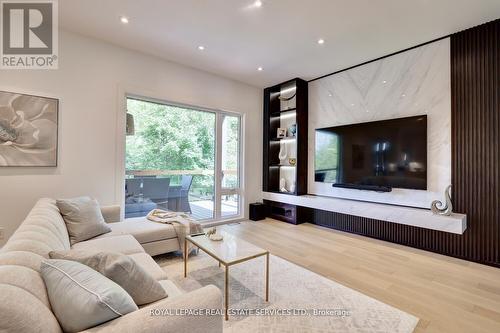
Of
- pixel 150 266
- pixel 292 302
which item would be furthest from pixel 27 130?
pixel 292 302

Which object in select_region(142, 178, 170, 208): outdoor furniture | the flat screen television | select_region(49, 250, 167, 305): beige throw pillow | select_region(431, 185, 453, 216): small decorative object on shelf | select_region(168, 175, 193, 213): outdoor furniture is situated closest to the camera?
select_region(49, 250, 167, 305): beige throw pillow

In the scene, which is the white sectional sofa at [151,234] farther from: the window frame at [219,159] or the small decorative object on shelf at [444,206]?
the small decorative object on shelf at [444,206]

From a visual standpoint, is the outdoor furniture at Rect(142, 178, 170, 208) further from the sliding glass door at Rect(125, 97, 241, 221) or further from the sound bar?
the sound bar

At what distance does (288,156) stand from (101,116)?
11.3ft

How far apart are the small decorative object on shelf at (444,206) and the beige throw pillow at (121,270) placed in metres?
3.37

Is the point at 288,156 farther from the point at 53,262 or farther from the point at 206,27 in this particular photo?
the point at 53,262

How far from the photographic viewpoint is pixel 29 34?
2.84 meters

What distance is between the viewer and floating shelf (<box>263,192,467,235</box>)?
9.23 ft

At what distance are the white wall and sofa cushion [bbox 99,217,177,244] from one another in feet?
2.90

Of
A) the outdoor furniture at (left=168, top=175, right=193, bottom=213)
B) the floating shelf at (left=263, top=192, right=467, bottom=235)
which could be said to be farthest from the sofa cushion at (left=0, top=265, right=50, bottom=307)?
the floating shelf at (left=263, top=192, right=467, bottom=235)

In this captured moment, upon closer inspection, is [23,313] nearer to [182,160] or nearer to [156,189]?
[156,189]

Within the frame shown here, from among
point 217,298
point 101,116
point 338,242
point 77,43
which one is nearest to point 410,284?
point 338,242

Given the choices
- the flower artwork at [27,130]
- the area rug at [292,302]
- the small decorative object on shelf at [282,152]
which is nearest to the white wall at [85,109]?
the flower artwork at [27,130]

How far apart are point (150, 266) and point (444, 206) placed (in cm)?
360
